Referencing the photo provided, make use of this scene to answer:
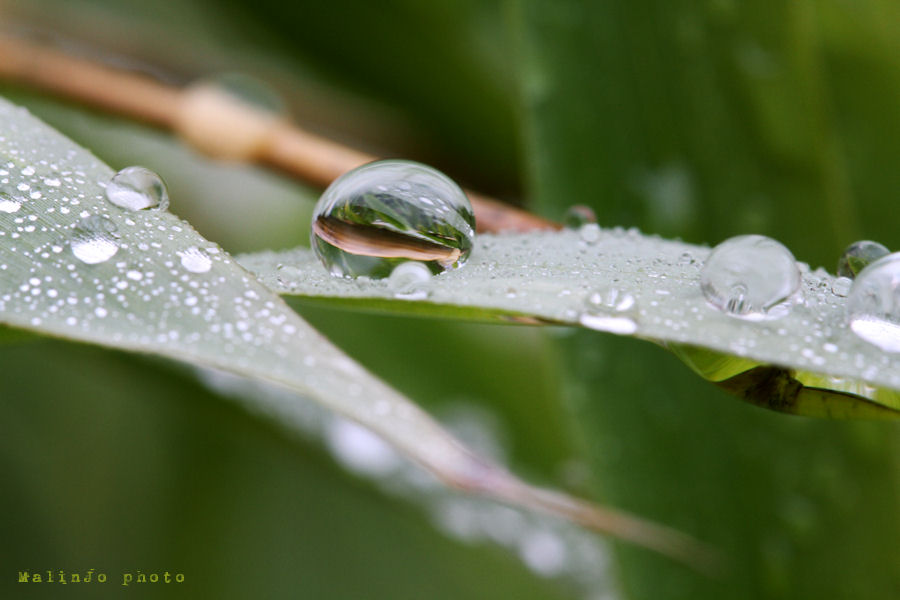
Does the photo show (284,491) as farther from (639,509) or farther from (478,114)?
(639,509)

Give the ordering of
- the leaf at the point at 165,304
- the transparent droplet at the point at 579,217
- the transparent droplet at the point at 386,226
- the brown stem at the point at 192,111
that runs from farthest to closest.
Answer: the brown stem at the point at 192,111, the transparent droplet at the point at 579,217, the transparent droplet at the point at 386,226, the leaf at the point at 165,304

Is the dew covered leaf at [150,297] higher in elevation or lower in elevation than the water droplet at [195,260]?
lower

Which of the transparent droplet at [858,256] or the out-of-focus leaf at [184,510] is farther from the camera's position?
the out-of-focus leaf at [184,510]

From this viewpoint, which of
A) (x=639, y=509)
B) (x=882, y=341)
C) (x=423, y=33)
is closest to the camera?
(x=882, y=341)

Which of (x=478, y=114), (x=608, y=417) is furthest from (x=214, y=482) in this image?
(x=608, y=417)

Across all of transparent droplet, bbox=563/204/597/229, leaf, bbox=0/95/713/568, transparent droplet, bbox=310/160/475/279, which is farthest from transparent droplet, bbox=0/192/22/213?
transparent droplet, bbox=563/204/597/229

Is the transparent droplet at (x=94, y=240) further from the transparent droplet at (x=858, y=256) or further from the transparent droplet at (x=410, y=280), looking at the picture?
the transparent droplet at (x=858, y=256)

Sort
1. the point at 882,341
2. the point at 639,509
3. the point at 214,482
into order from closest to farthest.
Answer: the point at 882,341 < the point at 639,509 < the point at 214,482

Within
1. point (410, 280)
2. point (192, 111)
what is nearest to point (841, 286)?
point (410, 280)

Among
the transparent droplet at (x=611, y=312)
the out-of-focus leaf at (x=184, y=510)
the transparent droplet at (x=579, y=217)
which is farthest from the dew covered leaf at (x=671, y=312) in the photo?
the out-of-focus leaf at (x=184, y=510)
